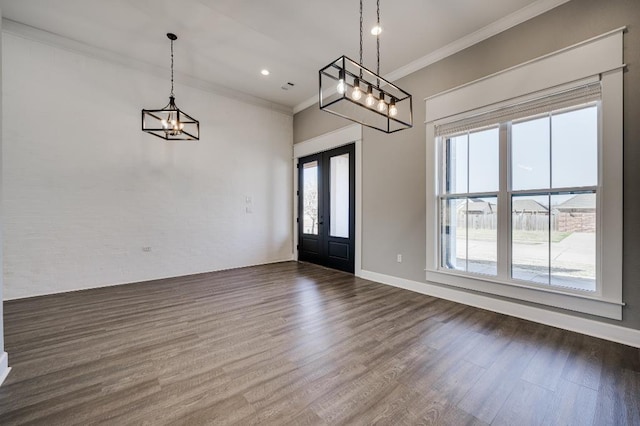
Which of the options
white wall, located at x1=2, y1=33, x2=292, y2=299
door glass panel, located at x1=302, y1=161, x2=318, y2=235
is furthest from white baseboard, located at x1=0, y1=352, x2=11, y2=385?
door glass panel, located at x1=302, y1=161, x2=318, y2=235

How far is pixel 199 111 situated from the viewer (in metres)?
5.22

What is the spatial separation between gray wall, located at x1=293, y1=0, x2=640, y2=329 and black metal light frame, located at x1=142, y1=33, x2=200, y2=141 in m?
2.55

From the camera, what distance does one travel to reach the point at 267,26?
3555 mm

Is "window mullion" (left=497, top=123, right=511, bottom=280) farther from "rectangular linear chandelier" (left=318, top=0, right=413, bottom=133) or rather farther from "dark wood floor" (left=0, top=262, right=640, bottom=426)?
"rectangular linear chandelier" (left=318, top=0, right=413, bottom=133)

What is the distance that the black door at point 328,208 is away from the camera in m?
5.33

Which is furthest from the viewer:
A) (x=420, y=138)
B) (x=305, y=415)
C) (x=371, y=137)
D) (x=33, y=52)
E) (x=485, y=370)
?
(x=371, y=137)

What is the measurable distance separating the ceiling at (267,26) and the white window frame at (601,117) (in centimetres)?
65

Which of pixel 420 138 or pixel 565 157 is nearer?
pixel 565 157

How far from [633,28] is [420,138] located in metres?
2.20

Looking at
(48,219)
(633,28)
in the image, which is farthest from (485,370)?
(48,219)

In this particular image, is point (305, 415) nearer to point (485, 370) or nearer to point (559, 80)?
point (485, 370)

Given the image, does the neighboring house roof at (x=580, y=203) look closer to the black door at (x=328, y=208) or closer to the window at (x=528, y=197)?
the window at (x=528, y=197)

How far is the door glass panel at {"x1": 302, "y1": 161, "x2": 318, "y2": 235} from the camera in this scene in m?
6.17

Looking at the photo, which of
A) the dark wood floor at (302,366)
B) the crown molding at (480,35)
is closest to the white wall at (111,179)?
the dark wood floor at (302,366)
